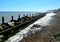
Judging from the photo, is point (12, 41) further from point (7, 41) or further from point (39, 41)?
point (39, 41)

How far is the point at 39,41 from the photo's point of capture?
1168 centimetres

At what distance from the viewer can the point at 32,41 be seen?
38.7 ft

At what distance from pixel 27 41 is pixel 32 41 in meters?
0.39

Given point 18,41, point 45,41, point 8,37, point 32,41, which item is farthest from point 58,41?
point 8,37

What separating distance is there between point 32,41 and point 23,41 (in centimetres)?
69

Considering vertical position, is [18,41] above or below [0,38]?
below

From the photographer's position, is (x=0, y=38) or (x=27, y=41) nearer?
(x=0, y=38)

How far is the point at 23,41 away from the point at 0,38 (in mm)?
5318

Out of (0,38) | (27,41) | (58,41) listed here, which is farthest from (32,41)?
(0,38)

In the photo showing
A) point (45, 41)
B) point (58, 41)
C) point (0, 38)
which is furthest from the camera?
point (45, 41)

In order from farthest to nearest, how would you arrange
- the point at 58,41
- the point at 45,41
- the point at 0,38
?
1. the point at 45,41
2. the point at 58,41
3. the point at 0,38

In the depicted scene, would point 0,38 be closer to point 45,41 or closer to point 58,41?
point 58,41

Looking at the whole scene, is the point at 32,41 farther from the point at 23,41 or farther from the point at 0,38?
the point at 0,38

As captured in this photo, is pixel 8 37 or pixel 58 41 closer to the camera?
pixel 58 41
